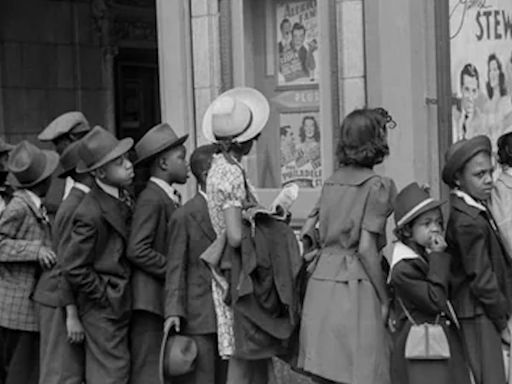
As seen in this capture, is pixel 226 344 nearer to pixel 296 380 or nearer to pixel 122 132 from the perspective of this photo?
pixel 296 380

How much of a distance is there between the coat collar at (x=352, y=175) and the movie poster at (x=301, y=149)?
329 cm

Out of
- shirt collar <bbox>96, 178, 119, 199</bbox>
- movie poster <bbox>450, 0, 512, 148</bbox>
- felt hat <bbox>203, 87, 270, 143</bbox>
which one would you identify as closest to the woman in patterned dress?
felt hat <bbox>203, 87, 270, 143</bbox>

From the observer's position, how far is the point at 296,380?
314 inches

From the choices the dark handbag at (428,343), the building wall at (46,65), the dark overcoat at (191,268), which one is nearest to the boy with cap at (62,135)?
the dark overcoat at (191,268)

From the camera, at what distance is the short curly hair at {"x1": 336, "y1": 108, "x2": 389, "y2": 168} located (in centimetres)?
581

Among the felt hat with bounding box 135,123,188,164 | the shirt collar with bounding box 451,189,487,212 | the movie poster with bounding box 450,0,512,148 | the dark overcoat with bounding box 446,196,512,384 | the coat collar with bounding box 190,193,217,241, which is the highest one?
the movie poster with bounding box 450,0,512,148

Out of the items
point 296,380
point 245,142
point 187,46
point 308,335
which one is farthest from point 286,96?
point 308,335

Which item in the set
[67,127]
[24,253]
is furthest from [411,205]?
[67,127]

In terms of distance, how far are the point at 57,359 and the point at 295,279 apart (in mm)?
1737

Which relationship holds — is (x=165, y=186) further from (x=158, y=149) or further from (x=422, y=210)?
(x=422, y=210)

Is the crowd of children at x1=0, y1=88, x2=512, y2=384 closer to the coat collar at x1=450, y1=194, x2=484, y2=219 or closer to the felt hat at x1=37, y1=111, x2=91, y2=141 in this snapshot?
the coat collar at x1=450, y1=194, x2=484, y2=219

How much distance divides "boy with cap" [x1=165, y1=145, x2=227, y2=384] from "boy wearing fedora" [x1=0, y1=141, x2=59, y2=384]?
1.09 metres

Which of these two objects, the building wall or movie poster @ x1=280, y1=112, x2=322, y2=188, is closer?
movie poster @ x1=280, y1=112, x2=322, y2=188

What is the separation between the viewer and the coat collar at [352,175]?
5824mm
